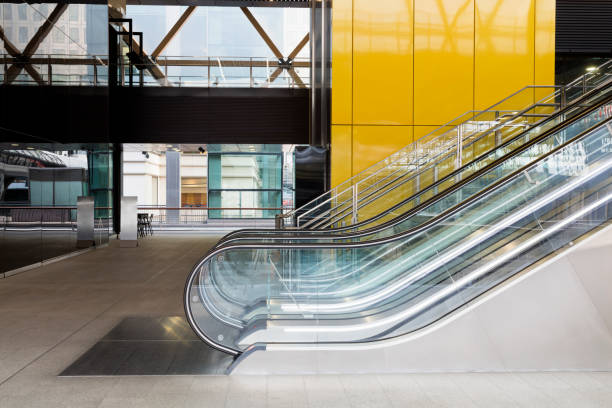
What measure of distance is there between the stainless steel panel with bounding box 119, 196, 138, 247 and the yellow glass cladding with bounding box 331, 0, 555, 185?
6297mm

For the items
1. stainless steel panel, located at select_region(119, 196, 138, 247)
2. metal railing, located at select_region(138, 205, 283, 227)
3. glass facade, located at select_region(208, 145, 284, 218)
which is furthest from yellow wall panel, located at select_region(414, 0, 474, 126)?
glass facade, located at select_region(208, 145, 284, 218)

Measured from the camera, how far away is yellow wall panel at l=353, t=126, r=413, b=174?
9070 mm

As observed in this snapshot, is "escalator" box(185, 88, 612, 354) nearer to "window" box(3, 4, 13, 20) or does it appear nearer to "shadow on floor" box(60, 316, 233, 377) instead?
"shadow on floor" box(60, 316, 233, 377)

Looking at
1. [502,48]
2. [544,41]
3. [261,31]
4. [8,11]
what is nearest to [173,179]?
[261,31]

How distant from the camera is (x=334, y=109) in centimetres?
906

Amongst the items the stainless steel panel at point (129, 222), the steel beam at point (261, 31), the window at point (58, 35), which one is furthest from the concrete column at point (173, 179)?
the window at point (58, 35)

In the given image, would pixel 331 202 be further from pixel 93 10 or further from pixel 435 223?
pixel 93 10

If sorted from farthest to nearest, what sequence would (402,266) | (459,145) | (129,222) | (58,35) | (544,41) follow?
1. (129,222)
2. (58,35)
3. (544,41)
4. (459,145)
5. (402,266)

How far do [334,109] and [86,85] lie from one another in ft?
20.0

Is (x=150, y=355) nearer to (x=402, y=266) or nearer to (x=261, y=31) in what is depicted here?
(x=402, y=266)

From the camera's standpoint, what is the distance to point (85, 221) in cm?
1155

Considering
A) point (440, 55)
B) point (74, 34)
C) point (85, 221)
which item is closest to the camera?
point (440, 55)

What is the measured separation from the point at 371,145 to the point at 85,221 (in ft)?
24.2

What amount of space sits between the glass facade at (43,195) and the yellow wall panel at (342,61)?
19.0ft
